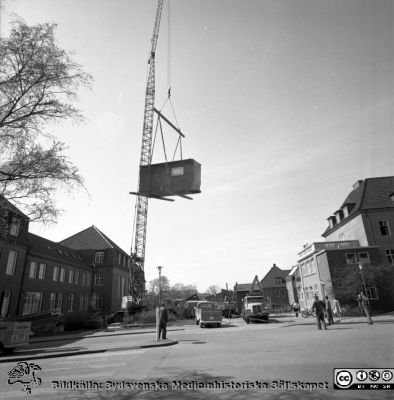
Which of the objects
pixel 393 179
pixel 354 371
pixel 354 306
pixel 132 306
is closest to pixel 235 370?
pixel 354 371

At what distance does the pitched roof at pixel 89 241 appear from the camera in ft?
172

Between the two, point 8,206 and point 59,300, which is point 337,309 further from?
point 59,300

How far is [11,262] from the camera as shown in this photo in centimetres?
2992

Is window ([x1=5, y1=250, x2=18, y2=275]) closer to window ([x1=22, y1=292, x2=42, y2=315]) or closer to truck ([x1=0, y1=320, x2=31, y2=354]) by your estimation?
window ([x1=22, y1=292, x2=42, y2=315])

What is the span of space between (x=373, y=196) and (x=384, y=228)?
4.18 metres

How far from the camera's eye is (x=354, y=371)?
21.9 feet

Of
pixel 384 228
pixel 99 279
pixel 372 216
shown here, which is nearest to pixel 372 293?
pixel 384 228

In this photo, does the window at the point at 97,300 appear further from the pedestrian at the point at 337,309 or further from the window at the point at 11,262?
the pedestrian at the point at 337,309

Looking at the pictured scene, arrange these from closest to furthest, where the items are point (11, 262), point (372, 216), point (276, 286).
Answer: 1. point (11, 262)
2. point (372, 216)
3. point (276, 286)

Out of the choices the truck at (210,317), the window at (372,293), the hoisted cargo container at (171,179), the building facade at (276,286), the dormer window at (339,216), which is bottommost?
the truck at (210,317)

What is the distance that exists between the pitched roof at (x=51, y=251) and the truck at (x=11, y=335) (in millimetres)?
19478

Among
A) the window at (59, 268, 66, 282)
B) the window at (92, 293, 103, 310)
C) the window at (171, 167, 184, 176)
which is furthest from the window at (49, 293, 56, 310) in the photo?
the window at (171, 167, 184, 176)

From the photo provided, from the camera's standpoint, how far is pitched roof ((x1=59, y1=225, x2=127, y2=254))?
172 ft

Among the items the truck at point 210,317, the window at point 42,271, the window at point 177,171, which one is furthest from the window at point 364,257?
the window at point 42,271
